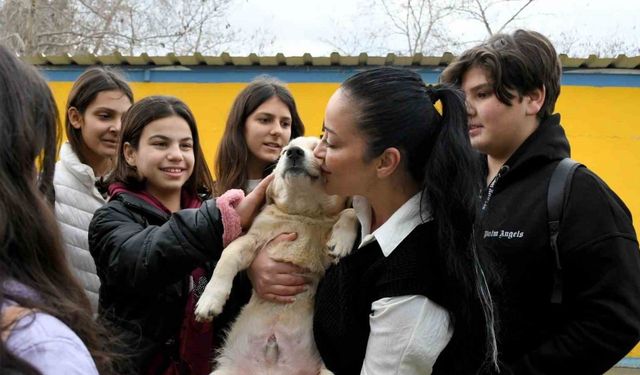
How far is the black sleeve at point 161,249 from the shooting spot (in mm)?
2418

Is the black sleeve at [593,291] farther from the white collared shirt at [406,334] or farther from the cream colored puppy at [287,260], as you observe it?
the cream colored puppy at [287,260]

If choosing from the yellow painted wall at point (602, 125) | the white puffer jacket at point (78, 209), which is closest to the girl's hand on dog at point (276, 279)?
the white puffer jacket at point (78, 209)

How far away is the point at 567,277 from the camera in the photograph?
2309 millimetres

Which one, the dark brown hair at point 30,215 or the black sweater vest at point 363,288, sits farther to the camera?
the black sweater vest at point 363,288

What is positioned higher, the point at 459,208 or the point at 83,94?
the point at 83,94

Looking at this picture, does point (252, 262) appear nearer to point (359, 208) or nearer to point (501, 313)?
point (359, 208)

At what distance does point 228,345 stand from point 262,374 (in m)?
0.23

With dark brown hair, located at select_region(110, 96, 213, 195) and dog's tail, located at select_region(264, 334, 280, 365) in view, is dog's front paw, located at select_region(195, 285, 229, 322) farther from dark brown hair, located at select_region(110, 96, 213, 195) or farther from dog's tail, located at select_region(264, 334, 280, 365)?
dark brown hair, located at select_region(110, 96, 213, 195)

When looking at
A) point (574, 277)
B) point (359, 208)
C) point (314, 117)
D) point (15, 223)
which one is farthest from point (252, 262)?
point (314, 117)

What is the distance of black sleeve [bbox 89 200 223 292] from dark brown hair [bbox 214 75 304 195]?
889mm

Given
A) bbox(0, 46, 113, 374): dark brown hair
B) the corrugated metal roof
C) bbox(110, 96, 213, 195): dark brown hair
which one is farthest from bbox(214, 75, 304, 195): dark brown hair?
the corrugated metal roof

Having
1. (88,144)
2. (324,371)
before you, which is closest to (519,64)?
(324,371)

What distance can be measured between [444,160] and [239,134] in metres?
1.82

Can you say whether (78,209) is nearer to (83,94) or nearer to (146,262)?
(83,94)
